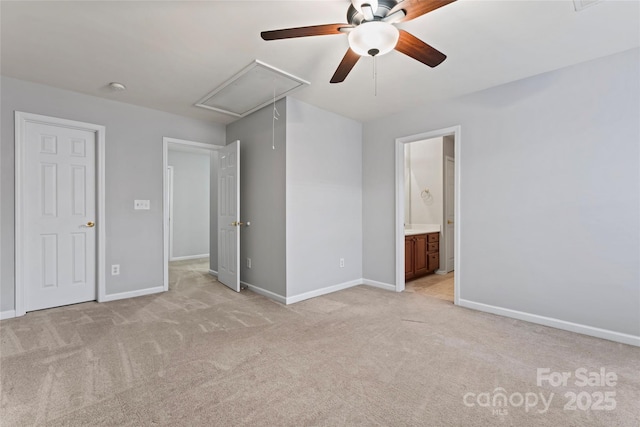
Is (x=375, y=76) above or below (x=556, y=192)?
above

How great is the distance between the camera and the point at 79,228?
3.49 metres

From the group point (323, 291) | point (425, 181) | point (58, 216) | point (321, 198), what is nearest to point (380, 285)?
point (323, 291)

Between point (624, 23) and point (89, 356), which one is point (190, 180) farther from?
point (624, 23)

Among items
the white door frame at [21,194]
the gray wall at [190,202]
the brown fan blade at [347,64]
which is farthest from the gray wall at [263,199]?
the gray wall at [190,202]

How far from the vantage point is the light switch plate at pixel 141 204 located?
384 cm

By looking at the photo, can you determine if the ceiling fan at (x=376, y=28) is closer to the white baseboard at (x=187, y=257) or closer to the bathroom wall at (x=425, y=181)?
the bathroom wall at (x=425, y=181)

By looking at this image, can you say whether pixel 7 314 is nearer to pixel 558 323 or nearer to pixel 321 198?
pixel 321 198

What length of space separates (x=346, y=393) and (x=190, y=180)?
6.61 meters

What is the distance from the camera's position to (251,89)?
3268 millimetres

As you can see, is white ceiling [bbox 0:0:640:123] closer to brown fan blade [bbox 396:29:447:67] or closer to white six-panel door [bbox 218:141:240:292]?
brown fan blade [bbox 396:29:447:67]

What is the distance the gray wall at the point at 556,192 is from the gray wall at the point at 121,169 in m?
3.63

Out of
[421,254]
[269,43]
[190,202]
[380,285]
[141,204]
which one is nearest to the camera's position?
[269,43]

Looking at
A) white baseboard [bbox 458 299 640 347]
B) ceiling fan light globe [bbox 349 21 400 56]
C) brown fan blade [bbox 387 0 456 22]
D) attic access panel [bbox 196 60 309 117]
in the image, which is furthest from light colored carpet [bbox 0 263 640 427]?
attic access panel [bbox 196 60 309 117]

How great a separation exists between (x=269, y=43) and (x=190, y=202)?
5.69 meters
